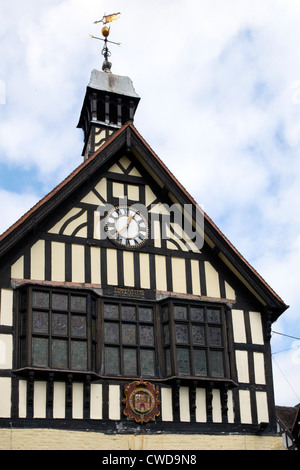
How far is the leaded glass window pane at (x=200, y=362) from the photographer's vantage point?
19875 mm

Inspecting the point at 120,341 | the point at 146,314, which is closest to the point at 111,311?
the point at 120,341

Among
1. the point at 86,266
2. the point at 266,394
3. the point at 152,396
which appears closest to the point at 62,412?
the point at 152,396

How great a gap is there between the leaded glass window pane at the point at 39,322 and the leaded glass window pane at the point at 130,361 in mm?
2066

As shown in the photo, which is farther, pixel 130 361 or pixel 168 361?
pixel 168 361

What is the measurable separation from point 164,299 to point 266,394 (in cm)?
359

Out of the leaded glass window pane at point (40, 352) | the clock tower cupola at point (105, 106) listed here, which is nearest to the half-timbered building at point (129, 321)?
the leaded glass window pane at point (40, 352)

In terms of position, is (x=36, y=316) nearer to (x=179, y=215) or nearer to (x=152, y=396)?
(x=152, y=396)

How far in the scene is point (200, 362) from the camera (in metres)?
20.0

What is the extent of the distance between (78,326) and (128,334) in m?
1.32

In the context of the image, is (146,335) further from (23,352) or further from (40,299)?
(23,352)

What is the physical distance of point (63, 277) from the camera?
65.3 ft

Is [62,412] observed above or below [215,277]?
below

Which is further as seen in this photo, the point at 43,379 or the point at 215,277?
the point at 215,277
